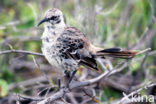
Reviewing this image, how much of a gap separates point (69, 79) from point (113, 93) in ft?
5.54

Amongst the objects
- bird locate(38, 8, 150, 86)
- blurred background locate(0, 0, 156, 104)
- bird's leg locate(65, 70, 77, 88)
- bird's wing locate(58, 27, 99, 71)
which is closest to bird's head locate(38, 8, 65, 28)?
bird locate(38, 8, 150, 86)

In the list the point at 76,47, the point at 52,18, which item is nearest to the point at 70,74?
the point at 76,47

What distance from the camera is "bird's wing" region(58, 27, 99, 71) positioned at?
363cm

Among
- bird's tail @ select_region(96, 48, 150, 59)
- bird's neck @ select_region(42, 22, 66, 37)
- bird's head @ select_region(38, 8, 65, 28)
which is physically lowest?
bird's tail @ select_region(96, 48, 150, 59)

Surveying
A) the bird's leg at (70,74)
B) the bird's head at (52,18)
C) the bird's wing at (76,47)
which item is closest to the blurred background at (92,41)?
the bird's leg at (70,74)

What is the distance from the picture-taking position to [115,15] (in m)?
6.48

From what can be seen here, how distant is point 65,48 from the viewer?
3.61m

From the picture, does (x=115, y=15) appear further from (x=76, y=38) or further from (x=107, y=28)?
(x=76, y=38)

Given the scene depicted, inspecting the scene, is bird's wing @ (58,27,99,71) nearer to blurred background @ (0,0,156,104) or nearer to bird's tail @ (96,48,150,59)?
bird's tail @ (96,48,150,59)

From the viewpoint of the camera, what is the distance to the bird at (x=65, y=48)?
3537 mm

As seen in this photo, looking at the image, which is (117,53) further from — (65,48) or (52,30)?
(52,30)

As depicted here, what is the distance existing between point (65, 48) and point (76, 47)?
19 cm

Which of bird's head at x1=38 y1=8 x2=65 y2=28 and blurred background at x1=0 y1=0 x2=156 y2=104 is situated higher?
bird's head at x1=38 y1=8 x2=65 y2=28

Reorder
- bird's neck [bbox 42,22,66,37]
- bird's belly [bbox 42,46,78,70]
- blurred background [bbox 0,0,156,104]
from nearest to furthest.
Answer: bird's belly [bbox 42,46,78,70]
bird's neck [bbox 42,22,66,37]
blurred background [bbox 0,0,156,104]
